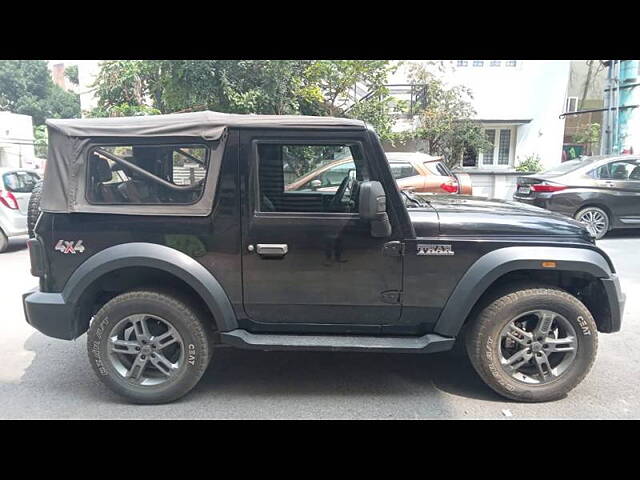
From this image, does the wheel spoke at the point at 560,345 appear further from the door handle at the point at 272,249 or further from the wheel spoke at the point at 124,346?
the wheel spoke at the point at 124,346

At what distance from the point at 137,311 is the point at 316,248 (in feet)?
4.54

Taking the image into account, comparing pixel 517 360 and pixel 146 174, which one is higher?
pixel 146 174

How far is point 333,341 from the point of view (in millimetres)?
3209

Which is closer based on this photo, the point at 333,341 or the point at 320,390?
the point at 333,341

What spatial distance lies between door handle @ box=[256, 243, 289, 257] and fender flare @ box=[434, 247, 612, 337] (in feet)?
4.09

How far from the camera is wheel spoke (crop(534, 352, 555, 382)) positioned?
321 centimetres

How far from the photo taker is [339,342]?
3.20m

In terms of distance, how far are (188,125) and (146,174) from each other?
0.50m

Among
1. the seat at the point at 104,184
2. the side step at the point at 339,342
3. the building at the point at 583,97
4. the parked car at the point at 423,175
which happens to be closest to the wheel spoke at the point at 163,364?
the side step at the point at 339,342

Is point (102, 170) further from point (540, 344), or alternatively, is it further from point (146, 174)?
point (540, 344)

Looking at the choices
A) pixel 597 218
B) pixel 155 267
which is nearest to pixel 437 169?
pixel 597 218

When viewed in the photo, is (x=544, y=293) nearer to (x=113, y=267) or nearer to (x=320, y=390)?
(x=320, y=390)

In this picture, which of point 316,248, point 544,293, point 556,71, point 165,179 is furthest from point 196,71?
point 556,71

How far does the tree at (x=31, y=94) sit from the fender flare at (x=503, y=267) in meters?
37.2
